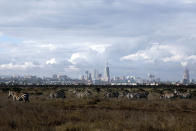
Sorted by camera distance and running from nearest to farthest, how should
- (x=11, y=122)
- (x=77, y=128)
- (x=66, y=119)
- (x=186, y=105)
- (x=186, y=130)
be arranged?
1. (x=186, y=130)
2. (x=77, y=128)
3. (x=11, y=122)
4. (x=66, y=119)
5. (x=186, y=105)

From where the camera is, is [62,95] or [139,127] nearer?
[139,127]

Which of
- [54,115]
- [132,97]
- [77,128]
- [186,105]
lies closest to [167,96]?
[132,97]

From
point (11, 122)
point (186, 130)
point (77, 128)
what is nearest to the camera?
point (186, 130)

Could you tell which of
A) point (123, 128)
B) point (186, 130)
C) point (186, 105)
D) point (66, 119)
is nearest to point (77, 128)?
point (123, 128)

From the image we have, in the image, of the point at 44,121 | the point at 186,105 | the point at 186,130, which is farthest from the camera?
the point at 186,105

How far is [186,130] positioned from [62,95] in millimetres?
35827

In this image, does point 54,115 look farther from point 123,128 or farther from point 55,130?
point 123,128

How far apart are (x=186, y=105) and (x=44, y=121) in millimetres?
20386

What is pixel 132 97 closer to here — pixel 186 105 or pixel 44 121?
pixel 186 105

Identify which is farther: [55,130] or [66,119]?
[66,119]

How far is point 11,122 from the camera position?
16750mm

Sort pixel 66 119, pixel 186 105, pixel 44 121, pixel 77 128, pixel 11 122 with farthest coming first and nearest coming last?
pixel 186 105
pixel 66 119
pixel 44 121
pixel 11 122
pixel 77 128

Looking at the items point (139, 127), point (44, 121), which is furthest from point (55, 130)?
point (139, 127)

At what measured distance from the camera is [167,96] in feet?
164
